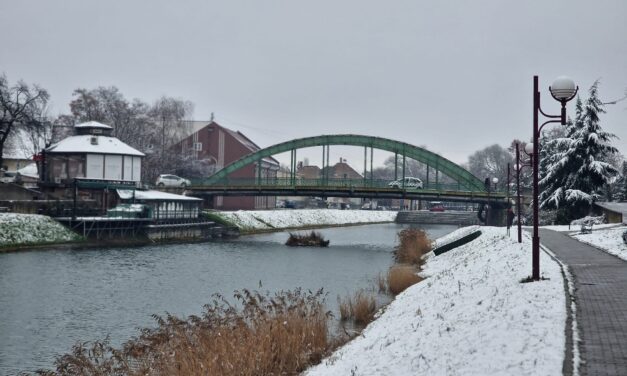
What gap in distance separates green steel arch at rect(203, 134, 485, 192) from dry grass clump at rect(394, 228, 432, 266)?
25.1m

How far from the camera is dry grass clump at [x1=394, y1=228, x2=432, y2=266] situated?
37750 millimetres

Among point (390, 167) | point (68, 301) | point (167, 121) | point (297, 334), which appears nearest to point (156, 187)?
point (167, 121)

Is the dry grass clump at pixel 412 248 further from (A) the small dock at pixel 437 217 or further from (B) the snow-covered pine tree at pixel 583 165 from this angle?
(A) the small dock at pixel 437 217

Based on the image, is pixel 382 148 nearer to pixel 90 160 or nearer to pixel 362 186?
pixel 362 186

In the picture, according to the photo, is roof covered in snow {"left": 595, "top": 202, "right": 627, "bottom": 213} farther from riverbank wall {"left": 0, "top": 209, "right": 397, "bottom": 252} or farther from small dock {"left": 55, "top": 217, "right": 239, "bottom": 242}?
small dock {"left": 55, "top": 217, "right": 239, "bottom": 242}

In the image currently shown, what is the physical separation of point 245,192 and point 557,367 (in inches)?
2526

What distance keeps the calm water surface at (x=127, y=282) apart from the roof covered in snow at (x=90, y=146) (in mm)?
17934

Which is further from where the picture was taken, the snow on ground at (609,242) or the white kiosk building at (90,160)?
the white kiosk building at (90,160)

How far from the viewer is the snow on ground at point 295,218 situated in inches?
2953

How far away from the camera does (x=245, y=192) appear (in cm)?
7162

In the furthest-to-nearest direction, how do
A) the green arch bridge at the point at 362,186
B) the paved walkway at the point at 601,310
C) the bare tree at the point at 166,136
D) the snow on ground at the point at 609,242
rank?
the bare tree at the point at 166,136 < the green arch bridge at the point at 362,186 < the snow on ground at the point at 609,242 < the paved walkway at the point at 601,310

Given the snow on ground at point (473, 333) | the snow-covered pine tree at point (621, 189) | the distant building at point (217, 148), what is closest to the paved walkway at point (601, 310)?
the snow on ground at point (473, 333)

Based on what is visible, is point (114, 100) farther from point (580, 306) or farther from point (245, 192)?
point (580, 306)

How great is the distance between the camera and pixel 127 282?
30.4 metres
